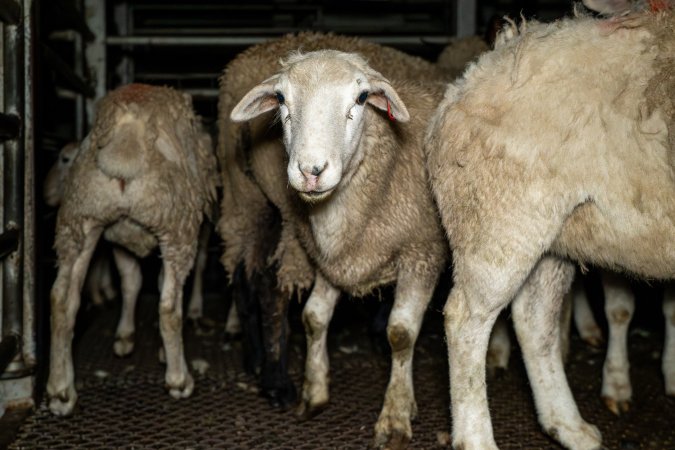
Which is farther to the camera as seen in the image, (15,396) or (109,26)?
(109,26)

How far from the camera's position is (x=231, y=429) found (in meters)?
3.62

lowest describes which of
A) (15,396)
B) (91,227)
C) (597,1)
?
(15,396)

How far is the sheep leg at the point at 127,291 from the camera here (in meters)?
4.87

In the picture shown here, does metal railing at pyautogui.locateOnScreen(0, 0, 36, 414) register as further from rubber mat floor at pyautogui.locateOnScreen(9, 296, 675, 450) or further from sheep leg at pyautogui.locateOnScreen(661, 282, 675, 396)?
sheep leg at pyautogui.locateOnScreen(661, 282, 675, 396)

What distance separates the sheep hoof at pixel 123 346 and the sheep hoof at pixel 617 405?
278 centimetres

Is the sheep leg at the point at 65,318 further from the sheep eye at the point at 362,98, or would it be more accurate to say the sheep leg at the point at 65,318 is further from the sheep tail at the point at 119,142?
the sheep eye at the point at 362,98

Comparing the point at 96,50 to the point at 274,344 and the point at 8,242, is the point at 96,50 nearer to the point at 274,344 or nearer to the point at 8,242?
the point at 8,242

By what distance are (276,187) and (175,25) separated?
188 inches

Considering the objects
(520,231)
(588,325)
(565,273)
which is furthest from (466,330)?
(588,325)

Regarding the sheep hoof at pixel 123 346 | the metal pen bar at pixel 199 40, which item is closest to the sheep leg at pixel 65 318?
the sheep hoof at pixel 123 346

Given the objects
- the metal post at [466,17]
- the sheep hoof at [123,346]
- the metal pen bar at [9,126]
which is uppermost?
the metal post at [466,17]

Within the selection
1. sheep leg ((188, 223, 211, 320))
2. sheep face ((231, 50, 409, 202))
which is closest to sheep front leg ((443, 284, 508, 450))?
sheep face ((231, 50, 409, 202))

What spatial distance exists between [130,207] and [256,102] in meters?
1.01

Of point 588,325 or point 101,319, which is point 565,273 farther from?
point 101,319
